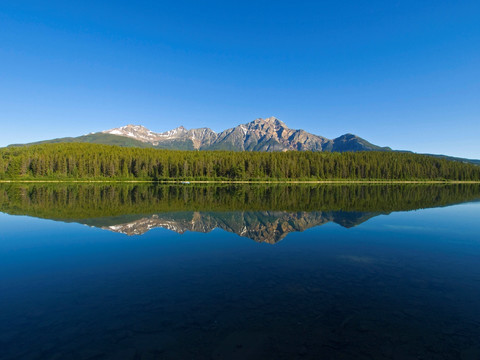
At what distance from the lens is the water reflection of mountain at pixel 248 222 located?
31641 mm

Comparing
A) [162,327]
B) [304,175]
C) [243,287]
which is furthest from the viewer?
[304,175]

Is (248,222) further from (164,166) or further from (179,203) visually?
(164,166)

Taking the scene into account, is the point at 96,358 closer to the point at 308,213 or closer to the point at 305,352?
the point at 305,352

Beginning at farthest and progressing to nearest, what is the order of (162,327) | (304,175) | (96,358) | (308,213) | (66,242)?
(304,175), (308,213), (66,242), (162,327), (96,358)

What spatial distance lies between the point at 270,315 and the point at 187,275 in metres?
7.03

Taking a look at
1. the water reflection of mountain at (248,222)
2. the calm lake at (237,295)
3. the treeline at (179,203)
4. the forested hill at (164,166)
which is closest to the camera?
the calm lake at (237,295)

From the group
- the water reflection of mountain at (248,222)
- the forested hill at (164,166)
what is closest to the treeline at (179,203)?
the water reflection of mountain at (248,222)

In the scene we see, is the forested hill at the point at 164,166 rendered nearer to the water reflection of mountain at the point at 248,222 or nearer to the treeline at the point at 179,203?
the treeline at the point at 179,203

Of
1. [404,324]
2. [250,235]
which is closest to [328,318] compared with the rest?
[404,324]

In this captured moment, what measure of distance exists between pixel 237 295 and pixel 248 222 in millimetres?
22687

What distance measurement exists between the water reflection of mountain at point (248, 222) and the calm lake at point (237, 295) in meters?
1.10

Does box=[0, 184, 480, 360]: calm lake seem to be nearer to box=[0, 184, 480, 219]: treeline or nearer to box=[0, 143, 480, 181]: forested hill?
box=[0, 184, 480, 219]: treeline

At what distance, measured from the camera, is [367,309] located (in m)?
13.3

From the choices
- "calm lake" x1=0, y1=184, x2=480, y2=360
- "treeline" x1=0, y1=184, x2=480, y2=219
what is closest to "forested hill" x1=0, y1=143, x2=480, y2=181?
"treeline" x1=0, y1=184, x2=480, y2=219
